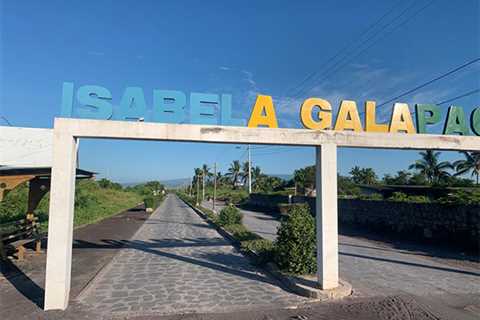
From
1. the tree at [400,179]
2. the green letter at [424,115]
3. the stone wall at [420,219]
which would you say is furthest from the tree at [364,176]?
the green letter at [424,115]

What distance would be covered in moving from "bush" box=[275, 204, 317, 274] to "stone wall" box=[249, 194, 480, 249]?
25.3ft

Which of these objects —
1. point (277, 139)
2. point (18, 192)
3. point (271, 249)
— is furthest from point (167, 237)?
point (18, 192)

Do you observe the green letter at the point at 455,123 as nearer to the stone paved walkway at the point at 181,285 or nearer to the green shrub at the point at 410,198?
the stone paved walkway at the point at 181,285

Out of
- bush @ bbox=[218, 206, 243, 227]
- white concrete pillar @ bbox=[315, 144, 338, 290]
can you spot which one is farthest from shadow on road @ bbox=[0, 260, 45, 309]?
bush @ bbox=[218, 206, 243, 227]

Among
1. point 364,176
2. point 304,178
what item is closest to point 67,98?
point 304,178

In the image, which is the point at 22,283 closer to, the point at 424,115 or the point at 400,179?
the point at 424,115

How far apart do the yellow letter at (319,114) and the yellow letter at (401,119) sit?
1.64 metres

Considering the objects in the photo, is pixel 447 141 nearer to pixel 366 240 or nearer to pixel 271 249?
pixel 271 249

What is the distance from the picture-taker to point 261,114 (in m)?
6.86

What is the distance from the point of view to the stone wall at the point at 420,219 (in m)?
11.5

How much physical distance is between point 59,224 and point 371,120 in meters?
7.01

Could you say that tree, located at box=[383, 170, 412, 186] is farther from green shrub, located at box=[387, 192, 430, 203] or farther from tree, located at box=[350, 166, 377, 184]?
green shrub, located at box=[387, 192, 430, 203]

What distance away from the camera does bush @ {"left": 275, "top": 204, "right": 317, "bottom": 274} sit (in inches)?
291

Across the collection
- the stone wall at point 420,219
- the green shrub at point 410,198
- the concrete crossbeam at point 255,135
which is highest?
the concrete crossbeam at point 255,135
